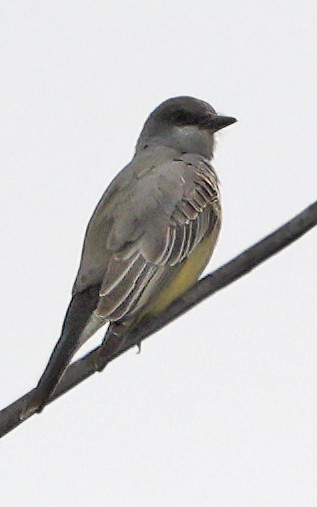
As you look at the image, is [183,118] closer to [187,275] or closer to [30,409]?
[187,275]

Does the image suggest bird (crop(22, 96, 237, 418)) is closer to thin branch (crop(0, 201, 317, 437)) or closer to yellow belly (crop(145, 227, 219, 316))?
yellow belly (crop(145, 227, 219, 316))

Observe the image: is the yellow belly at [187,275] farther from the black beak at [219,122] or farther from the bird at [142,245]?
the black beak at [219,122]

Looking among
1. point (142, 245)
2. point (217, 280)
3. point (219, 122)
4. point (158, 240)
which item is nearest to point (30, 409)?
point (217, 280)

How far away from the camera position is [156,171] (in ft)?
24.9

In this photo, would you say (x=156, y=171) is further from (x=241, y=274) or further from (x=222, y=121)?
(x=241, y=274)

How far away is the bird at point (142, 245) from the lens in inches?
249

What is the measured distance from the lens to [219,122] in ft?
27.9

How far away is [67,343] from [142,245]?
3.22 feet

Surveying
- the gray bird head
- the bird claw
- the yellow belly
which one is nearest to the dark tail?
the bird claw

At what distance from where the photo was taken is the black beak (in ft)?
27.9

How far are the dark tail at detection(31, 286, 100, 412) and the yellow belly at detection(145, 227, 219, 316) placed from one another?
0.32 metres

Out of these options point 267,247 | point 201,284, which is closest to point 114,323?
point 201,284

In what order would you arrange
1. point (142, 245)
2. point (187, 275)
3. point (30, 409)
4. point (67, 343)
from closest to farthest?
point (30, 409), point (67, 343), point (142, 245), point (187, 275)

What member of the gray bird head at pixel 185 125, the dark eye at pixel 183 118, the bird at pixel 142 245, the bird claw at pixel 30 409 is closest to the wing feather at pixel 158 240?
the bird at pixel 142 245
